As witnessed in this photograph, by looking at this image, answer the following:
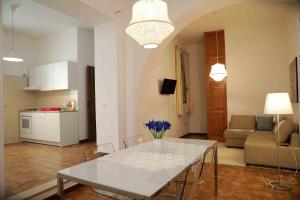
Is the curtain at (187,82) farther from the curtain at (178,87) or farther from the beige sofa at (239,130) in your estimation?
the beige sofa at (239,130)

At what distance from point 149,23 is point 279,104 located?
2091mm

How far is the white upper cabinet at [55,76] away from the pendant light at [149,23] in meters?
3.90

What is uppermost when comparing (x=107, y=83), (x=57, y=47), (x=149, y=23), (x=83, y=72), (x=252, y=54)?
(x=57, y=47)

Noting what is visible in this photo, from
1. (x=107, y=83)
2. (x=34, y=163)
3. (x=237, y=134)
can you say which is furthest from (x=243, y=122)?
(x=34, y=163)

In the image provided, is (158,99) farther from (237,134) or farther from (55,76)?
(55,76)

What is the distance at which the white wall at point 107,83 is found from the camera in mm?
3730

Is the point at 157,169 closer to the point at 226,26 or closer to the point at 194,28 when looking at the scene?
the point at 194,28

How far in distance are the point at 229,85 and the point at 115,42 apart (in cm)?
364

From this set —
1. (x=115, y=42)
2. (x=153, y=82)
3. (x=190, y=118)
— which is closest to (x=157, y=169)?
(x=115, y=42)

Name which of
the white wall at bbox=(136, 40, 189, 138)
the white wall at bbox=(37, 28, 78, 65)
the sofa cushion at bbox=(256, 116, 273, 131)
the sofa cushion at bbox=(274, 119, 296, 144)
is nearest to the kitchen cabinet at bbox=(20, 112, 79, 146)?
the white wall at bbox=(37, 28, 78, 65)

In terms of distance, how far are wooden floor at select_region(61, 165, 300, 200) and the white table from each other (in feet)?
2.22

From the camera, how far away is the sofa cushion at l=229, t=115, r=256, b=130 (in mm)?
5191

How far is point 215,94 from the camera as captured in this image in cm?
582

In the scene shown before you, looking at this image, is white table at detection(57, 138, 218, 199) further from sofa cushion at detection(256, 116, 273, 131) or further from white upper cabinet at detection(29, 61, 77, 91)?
white upper cabinet at detection(29, 61, 77, 91)
